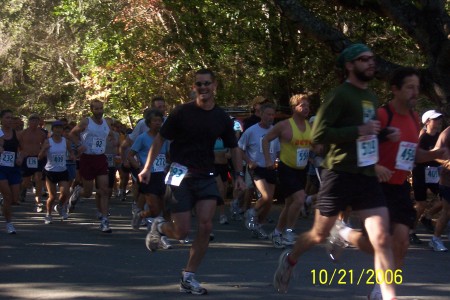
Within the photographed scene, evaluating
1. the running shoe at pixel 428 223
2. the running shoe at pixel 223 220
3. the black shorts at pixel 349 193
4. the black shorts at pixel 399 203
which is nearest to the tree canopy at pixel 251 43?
the running shoe at pixel 428 223

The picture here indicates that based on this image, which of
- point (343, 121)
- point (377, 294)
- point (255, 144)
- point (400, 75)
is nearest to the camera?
point (343, 121)

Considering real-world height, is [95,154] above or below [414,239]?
above

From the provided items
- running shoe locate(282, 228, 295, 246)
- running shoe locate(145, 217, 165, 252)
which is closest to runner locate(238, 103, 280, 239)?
running shoe locate(282, 228, 295, 246)

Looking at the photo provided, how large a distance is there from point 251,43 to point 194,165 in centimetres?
1261

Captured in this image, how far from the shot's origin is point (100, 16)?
26.5 metres

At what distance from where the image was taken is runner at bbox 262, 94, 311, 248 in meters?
11.2

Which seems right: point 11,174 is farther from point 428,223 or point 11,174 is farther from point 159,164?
point 428,223

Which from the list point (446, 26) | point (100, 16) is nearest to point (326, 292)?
point (446, 26)

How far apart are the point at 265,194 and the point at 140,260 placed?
2.49m

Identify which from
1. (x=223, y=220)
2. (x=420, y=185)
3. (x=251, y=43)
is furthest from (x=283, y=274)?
(x=251, y=43)

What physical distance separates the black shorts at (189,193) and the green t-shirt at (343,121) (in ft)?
4.69

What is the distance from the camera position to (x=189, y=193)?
316 inches

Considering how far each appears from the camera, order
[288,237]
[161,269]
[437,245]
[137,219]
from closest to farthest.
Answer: [161,269], [288,237], [437,245], [137,219]

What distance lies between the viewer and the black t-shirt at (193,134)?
26.6ft
